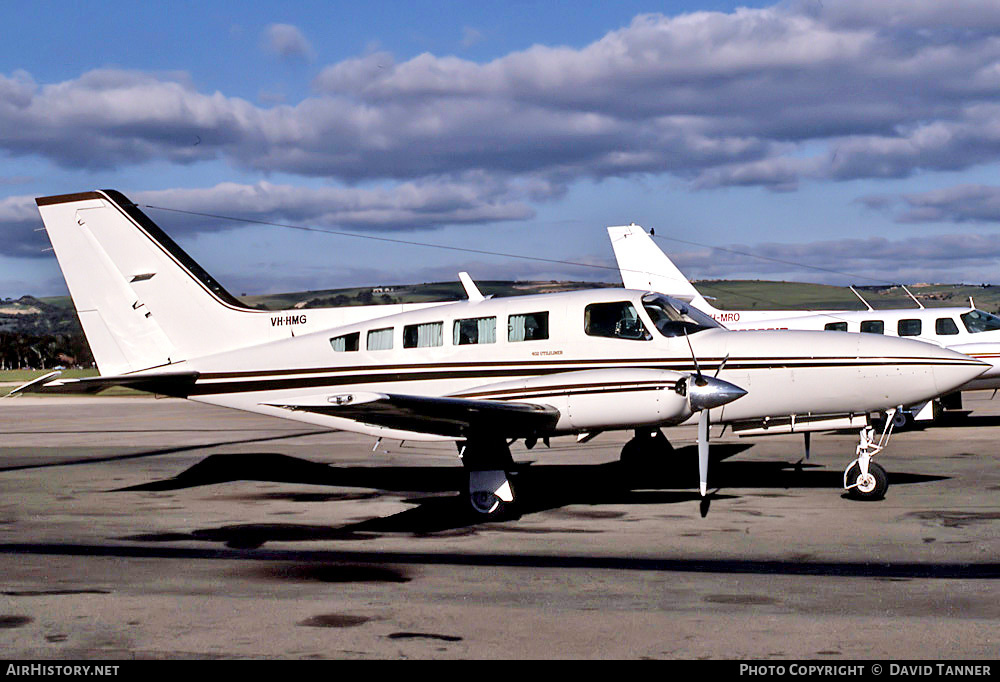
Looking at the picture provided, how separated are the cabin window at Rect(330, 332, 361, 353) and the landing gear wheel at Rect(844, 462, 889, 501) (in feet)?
25.4

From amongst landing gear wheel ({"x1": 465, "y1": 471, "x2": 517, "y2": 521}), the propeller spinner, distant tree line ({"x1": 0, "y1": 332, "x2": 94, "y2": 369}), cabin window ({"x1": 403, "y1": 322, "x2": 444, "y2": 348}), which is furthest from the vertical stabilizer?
distant tree line ({"x1": 0, "y1": 332, "x2": 94, "y2": 369})

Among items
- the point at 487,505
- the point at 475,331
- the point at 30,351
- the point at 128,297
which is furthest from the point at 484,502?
the point at 30,351

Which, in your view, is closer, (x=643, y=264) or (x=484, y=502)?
(x=484, y=502)

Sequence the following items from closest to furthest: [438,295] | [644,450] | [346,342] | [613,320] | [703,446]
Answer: [703,446], [613,320], [346,342], [644,450], [438,295]

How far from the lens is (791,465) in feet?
58.3

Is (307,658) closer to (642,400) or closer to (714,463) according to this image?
(642,400)

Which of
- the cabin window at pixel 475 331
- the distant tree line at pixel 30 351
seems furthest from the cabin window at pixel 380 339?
the distant tree line at pixel 30 351

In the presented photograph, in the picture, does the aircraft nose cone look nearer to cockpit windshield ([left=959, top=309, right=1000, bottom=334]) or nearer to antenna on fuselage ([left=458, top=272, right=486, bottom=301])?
antenna on fuselage ([left=458, top=272, right=486, bottom=301])

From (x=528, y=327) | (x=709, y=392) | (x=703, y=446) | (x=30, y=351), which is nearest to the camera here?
(x=709, y=392)

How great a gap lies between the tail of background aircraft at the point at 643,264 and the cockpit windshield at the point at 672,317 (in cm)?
1971

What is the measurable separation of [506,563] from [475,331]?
5232 mm

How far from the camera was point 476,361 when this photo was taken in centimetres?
1441

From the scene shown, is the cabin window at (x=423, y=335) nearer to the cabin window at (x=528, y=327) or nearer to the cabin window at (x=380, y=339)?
the cabin window at (x=380, y=339)

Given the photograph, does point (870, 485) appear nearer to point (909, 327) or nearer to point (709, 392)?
point (709, 392)
